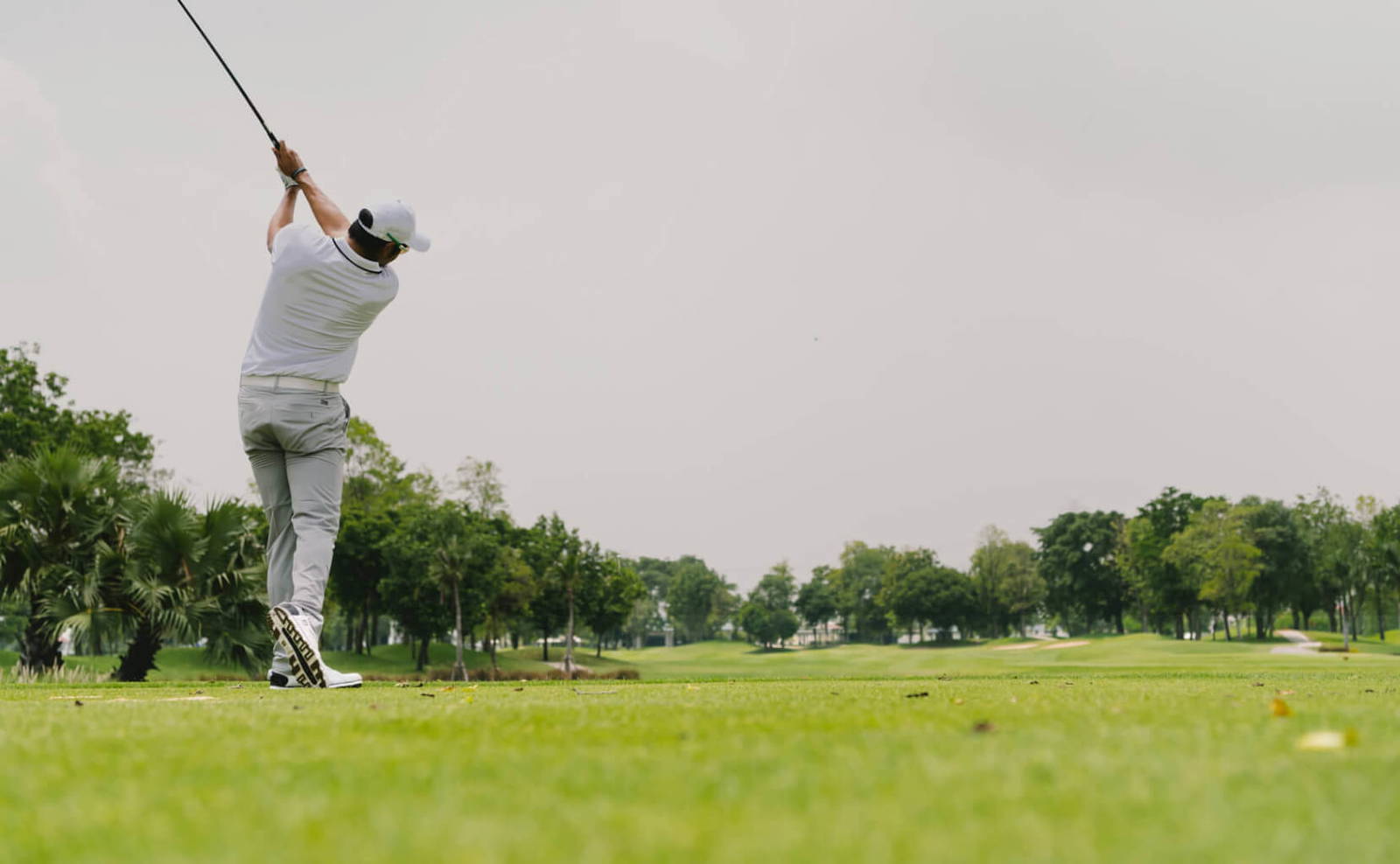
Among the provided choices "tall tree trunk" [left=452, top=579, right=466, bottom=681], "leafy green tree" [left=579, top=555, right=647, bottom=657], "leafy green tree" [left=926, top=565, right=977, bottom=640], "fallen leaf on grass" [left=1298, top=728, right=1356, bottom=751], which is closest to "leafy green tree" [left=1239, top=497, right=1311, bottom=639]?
"leafy green tree" [left=926, top=565, right=977, bottom=640]

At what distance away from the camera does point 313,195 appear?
642 cm

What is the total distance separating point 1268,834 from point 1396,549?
6722 cm

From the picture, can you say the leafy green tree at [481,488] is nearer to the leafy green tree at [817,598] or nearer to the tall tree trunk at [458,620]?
the tall tree trunk at [458,620]

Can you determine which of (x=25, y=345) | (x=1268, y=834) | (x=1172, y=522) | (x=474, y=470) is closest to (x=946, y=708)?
(x=1268, y=834)

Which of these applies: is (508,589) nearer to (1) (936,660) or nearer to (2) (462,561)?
(2) (462,561)

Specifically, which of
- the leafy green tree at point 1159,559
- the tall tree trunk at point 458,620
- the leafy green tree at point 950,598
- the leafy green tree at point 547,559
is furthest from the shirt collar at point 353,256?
the leafy green tree at point 950,598

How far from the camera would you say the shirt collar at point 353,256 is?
5.93m

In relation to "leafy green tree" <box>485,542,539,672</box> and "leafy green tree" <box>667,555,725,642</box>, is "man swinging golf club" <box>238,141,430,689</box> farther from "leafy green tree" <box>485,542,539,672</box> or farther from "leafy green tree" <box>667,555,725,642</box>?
"leafy green tree" <box>667,555,725,642</box>

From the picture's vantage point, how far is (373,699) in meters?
4.56

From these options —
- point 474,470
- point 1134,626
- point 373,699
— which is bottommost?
point 1134,626

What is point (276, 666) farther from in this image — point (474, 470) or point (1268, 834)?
point (474, 470)

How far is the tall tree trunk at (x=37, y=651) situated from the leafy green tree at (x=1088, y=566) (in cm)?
8867

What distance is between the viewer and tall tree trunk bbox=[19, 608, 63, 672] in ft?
50.2

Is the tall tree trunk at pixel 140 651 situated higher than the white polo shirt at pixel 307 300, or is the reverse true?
the white polo shirt at pixel 307 300
